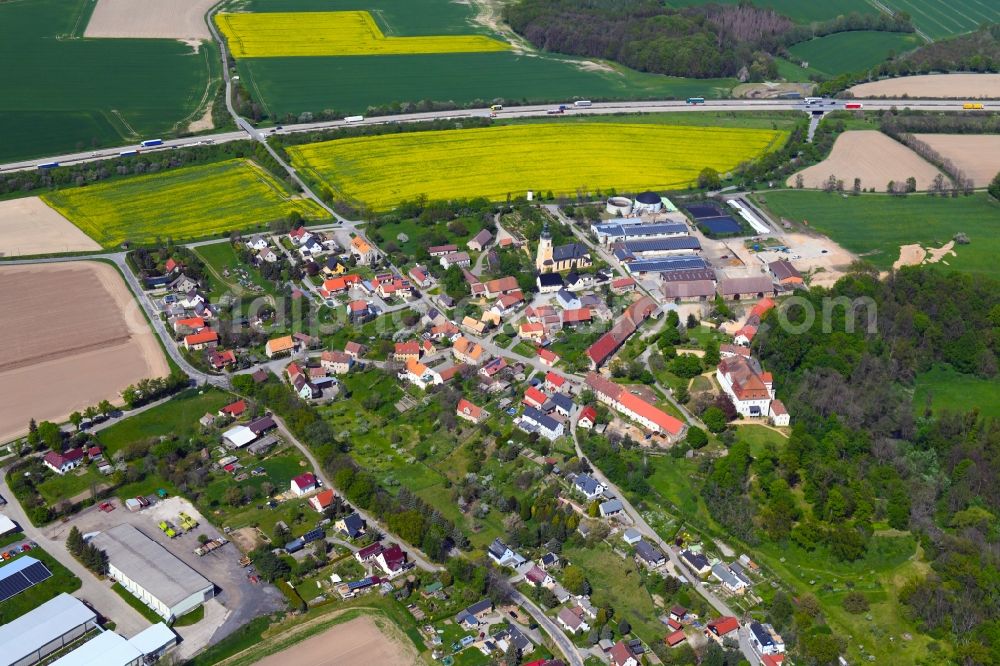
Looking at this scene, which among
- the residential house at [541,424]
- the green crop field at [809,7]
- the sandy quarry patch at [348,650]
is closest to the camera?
the sandy quarry patch at [348,650]

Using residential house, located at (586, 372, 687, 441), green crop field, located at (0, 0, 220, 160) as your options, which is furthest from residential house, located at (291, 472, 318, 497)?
green crop field, located at (0, 0, 220, 160)

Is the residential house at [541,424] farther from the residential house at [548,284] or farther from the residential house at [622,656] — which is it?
the residential house at [622,656]

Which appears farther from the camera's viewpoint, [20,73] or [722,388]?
[20,73]

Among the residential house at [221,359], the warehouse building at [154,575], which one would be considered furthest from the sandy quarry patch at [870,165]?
the warehouse building at [154,575]

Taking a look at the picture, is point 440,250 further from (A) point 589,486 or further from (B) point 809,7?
(B) point 809,7

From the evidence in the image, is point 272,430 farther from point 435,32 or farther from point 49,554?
point 435,32

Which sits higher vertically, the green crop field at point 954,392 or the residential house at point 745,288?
the residential house at point 745,288

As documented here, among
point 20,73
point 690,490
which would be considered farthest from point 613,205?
point 20,73
